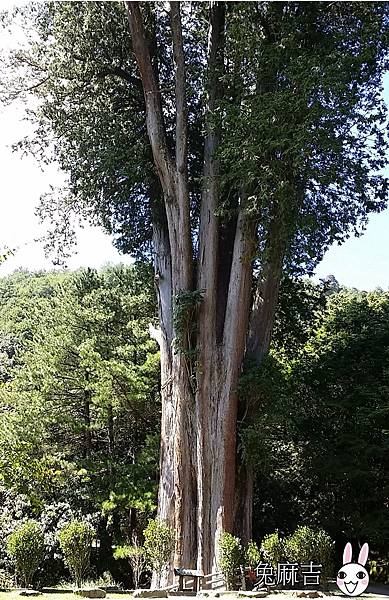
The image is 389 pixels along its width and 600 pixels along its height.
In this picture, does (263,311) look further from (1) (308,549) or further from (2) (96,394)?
(2) (96,394)

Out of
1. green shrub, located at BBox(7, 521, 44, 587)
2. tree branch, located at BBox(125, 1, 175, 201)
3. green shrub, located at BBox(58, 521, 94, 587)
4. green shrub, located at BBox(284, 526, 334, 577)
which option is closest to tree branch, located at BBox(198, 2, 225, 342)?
tree branch, located at BBox(125, 1, 175, 201)

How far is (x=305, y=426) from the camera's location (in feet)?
33.7

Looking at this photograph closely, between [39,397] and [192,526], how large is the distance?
3.78 metres

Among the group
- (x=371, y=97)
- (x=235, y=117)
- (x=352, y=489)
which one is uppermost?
(x=371, y=97)

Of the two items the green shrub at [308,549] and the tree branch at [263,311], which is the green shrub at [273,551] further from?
the tree branch at [263,311]

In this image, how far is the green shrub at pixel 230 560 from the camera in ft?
20.2

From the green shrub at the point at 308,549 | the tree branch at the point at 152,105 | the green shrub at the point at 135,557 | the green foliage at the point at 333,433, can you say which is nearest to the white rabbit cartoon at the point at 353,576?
the green shrub at the point at 308,549

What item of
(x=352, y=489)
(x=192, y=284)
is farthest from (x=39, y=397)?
(x=352, y=489)

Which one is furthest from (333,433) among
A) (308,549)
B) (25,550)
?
(25,550)

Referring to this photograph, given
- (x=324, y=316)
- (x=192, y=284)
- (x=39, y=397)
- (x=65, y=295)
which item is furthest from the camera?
(x=324, y=316)

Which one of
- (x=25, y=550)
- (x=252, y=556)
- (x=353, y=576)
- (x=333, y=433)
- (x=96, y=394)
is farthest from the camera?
(x=333, y=433)

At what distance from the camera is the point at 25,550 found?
17.9 ft

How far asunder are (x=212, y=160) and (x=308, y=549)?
461 centimetres

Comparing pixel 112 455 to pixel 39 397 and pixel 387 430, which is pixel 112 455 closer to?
pixel 39 397
